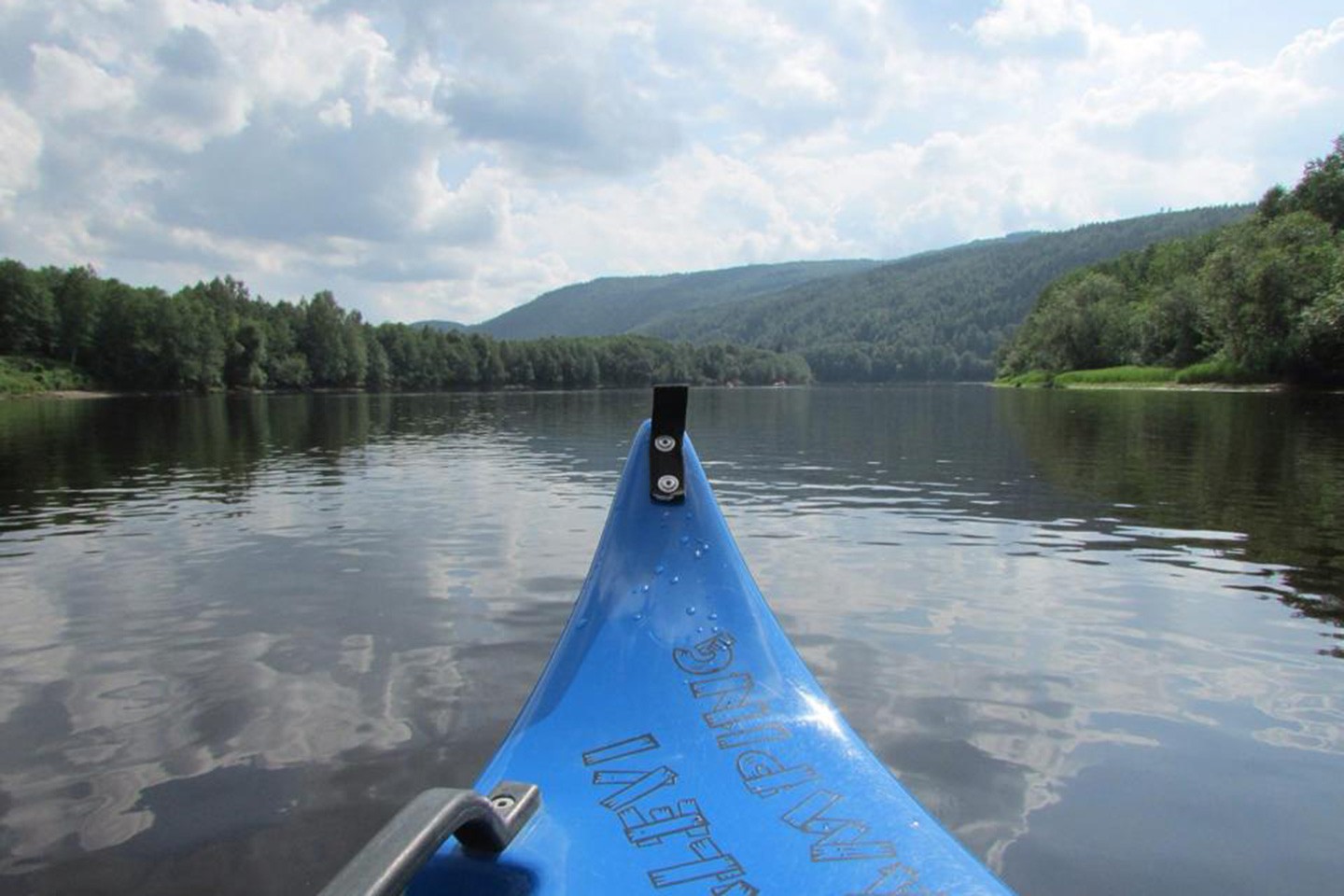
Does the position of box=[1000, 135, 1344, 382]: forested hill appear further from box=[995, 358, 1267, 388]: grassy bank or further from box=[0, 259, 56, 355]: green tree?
box=[0, 259, 56, 355]: green tree

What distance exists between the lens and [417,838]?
255 centimetres

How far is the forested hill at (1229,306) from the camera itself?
81.6 meters

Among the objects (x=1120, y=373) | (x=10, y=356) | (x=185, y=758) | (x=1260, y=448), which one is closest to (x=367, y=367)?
(x=10, y=356)

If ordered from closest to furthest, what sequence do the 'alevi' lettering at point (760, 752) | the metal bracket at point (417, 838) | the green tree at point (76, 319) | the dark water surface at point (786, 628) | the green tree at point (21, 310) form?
the metal bracket at point (417, 838) → the 'alevi' lettering at point (760, 752) → the dark water surface at point (786, 628) → the green tree at point (21, 310) → the green tree at point (76, 319)

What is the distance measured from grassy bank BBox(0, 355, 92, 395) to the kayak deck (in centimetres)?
12856

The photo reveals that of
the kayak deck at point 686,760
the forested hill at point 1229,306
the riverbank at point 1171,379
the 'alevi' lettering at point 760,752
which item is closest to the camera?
the kayak deck at point 686,760

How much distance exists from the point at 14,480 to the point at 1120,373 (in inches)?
4859

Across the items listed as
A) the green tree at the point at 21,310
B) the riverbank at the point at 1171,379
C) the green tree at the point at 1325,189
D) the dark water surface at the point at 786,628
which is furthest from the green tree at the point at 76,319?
the green tree at the point at 1325,189

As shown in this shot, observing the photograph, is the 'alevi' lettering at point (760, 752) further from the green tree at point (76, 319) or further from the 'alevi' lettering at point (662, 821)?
the green tree at point (76, 319)

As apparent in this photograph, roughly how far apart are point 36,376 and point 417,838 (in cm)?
14032

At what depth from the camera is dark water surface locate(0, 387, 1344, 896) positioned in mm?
5738

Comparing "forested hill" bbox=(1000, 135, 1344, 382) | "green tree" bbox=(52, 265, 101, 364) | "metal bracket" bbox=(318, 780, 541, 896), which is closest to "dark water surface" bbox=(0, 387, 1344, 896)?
"metal bracket" bbox=(318, 780, 541, 896)

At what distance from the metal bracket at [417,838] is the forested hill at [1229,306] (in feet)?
297

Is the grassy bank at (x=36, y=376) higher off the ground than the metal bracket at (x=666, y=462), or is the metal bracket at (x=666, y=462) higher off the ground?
the grassy bank at (x=36, y=376)
